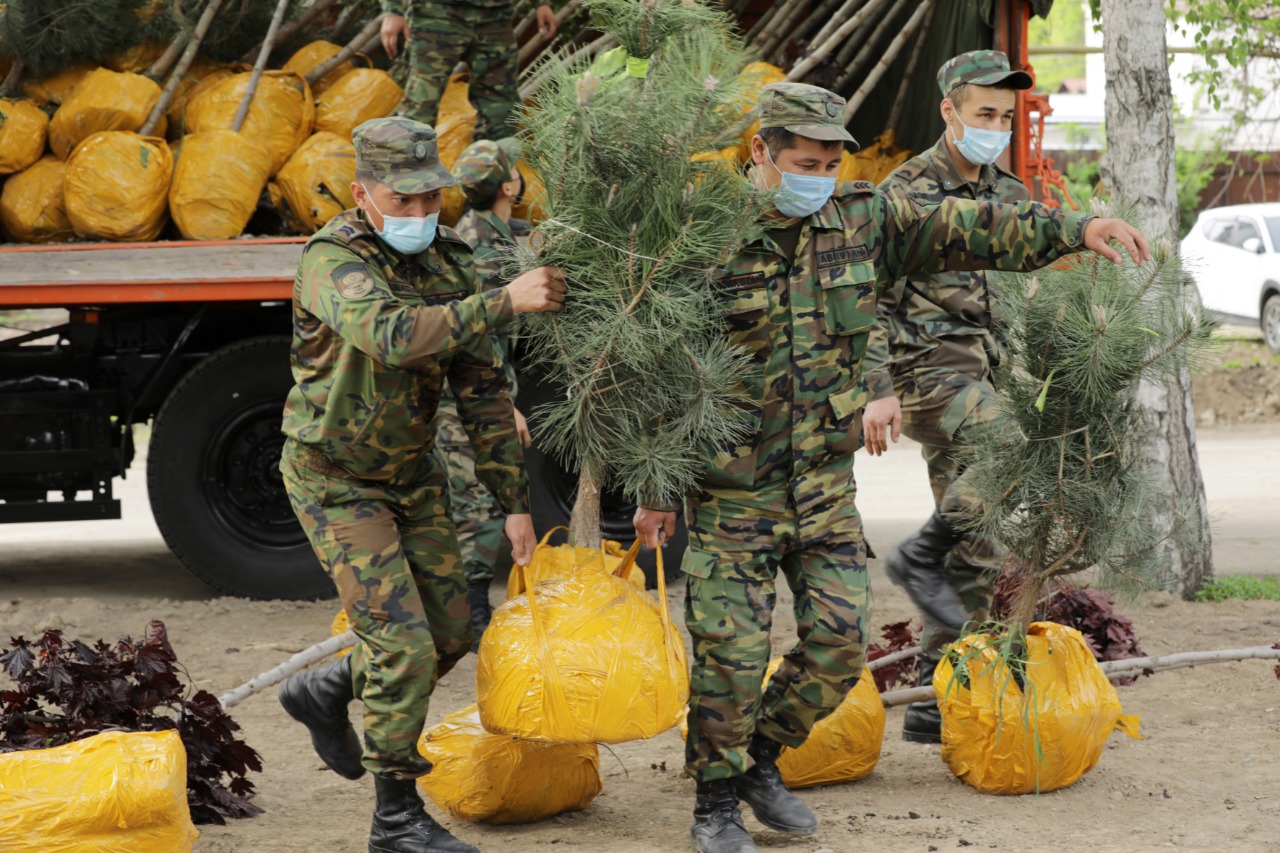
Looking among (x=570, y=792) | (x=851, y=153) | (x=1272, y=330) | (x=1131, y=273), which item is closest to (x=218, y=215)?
(x=851, y=153)

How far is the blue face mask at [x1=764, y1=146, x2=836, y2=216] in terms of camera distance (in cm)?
325

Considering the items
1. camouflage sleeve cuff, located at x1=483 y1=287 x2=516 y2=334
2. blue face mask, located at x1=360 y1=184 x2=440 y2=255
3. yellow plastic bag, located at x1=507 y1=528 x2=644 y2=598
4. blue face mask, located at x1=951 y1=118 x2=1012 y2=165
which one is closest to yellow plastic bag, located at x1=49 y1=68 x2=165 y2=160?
blue face mask, located at x1=360 y1=184 x2=440 y2=255

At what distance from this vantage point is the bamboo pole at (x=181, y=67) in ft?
18.7

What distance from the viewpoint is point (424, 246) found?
322 centimetres

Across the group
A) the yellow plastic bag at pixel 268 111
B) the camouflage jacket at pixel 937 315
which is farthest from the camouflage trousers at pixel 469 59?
the camouflage jacket at pixel 937 315

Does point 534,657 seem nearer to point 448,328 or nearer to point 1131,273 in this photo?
point 448,328

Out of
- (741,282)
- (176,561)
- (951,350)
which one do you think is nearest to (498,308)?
(741,282)

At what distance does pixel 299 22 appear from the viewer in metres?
6.27

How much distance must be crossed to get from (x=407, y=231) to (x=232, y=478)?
10.2 feet

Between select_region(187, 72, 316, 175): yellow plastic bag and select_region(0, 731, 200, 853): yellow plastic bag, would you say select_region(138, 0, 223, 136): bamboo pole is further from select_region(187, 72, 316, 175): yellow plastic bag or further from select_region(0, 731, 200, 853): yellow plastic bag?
select_region(0, 731, 200, 853): yellow plastic bag

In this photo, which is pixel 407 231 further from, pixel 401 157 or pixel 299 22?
pixel 299 22

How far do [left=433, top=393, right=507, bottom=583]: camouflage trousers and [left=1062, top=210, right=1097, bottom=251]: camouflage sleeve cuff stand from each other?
7.69 feet

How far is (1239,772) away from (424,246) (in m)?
2.60

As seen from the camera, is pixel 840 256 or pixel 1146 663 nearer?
pixel 840 256
